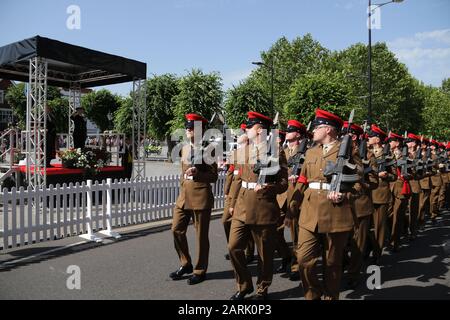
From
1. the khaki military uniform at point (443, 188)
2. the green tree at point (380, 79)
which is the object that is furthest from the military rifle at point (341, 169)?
the green tree at point (380, 79)

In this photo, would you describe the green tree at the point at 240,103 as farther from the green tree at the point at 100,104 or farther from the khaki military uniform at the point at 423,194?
the green tree at the point at 100,104

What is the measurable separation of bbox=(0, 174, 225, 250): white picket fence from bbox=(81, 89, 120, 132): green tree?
50547 millimetres

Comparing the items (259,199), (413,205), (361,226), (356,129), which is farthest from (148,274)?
(413,205)

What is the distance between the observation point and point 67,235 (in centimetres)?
793

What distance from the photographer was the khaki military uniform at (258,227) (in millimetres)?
4500

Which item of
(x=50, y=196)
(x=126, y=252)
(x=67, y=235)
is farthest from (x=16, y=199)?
(x=126, y=252)

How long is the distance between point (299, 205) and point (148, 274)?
7.10 ft

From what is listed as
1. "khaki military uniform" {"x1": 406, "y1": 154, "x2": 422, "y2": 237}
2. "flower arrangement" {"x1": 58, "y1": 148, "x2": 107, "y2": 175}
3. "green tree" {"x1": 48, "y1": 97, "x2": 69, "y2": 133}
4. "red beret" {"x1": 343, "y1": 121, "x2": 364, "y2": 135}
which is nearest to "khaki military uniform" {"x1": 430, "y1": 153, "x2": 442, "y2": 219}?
"khaki military uniform" {"x1": 406, "y1": 154, "x2": 422, "y2": 237}

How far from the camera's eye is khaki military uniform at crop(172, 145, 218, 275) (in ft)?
17.5

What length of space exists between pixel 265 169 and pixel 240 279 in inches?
47.6

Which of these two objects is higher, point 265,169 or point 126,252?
point 265,169
